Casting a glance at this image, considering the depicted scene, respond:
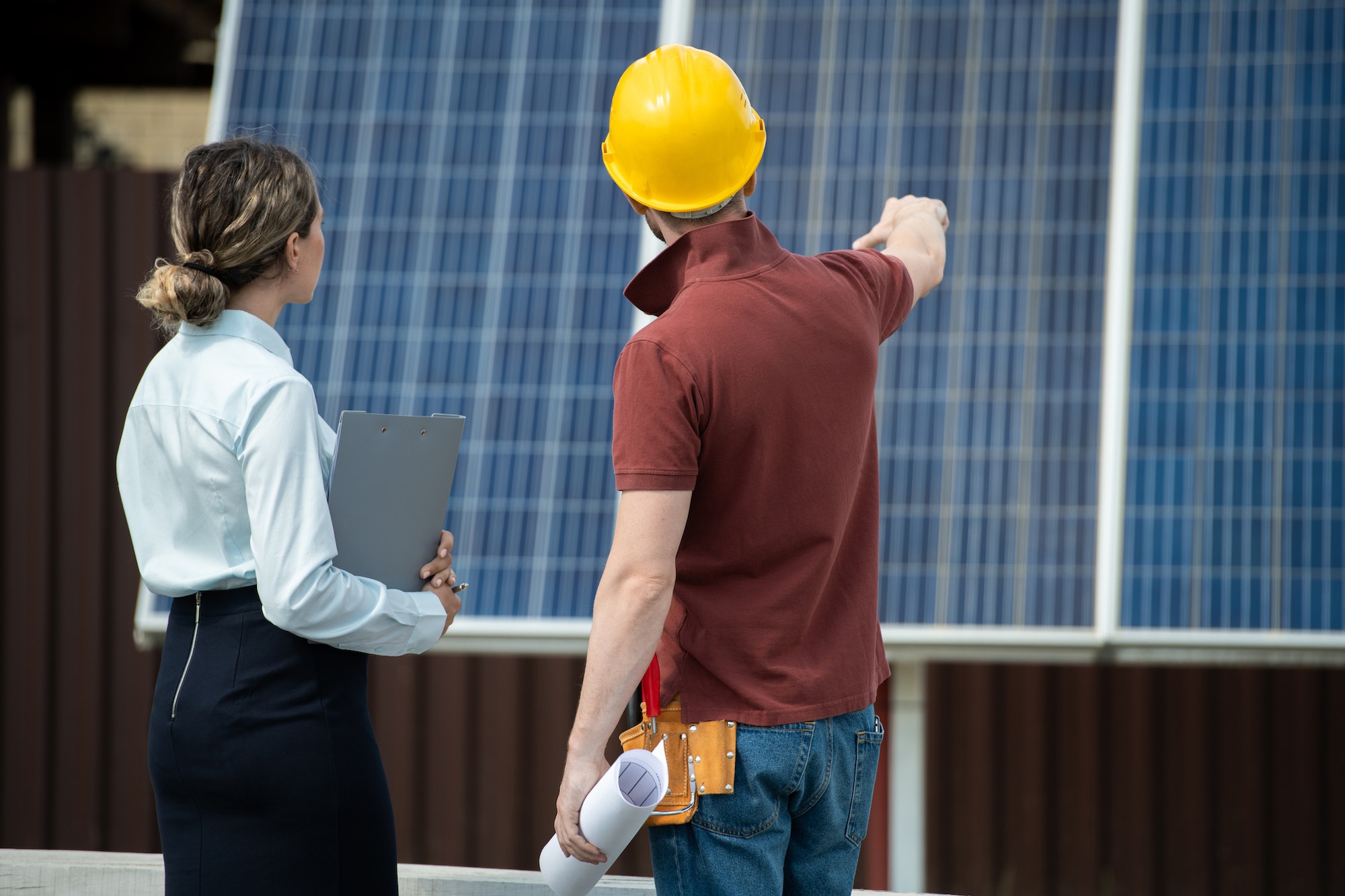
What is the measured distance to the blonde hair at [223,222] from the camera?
2.26 metres

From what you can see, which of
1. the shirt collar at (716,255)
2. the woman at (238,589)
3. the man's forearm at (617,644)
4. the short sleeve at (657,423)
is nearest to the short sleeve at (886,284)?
the shirt collar at (716,255)

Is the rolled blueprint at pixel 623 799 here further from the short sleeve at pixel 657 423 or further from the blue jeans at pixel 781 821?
the short sleeve at pixel 657 423

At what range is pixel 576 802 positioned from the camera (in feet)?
6.91

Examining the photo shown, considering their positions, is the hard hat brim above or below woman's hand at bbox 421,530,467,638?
above

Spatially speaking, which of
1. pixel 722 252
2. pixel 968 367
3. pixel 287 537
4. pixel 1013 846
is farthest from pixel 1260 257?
pixel 287 537

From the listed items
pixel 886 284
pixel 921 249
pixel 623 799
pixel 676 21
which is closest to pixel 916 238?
pixel 921 249

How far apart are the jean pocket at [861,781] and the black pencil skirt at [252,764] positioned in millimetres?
889

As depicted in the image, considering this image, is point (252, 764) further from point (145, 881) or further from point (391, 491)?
point (145, 881)

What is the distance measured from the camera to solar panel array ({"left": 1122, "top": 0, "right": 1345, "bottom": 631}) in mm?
4680

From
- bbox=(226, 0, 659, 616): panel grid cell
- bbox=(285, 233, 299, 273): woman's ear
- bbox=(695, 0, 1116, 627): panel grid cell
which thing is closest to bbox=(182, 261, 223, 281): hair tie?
bbox=(285, 233, 299, 273): woman's ear

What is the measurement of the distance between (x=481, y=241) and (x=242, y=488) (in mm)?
3299

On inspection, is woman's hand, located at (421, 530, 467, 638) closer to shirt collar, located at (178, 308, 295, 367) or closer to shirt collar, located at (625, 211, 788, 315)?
shirt collar, located at (178, 308, 295, 367)

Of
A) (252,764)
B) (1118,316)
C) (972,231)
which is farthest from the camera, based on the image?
(972,231)

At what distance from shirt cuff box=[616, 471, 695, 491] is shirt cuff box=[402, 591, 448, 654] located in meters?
0.62
